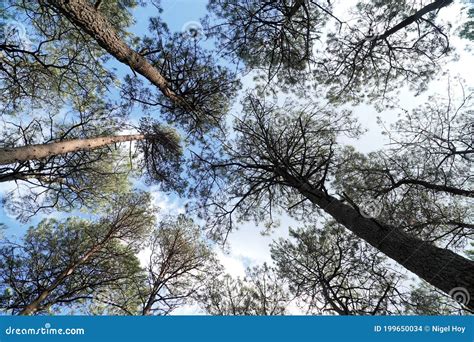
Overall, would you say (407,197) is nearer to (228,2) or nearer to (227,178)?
(227,178)

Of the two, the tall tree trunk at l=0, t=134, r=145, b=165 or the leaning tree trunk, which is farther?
the tall tree trunk at l=0, t=134, r=145, b=165

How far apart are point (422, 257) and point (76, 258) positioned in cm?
643

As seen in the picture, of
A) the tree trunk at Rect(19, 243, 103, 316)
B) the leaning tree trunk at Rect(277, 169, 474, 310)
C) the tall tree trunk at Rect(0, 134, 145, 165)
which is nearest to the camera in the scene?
the leaning tree trunk at Rect(277, 169, 474, 310)

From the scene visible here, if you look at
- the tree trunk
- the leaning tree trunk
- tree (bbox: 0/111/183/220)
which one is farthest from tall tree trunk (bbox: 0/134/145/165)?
the leaning tree trunk

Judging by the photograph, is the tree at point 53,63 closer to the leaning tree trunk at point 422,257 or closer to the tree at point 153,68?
the tree at point 153,68

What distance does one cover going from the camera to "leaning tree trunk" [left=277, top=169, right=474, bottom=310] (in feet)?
6.55

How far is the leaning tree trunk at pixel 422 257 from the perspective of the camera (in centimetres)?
200

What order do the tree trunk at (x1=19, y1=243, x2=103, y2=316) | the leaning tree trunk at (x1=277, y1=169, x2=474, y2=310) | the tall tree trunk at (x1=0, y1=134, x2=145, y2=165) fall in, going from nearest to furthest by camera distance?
the leaning tree trunk at (x1=277, y1=169, x2=474, y2=310)
the tall tree trunk at (x1=0, y1=134, x2=145, y2=165)
the tree trunk at (x1=19, y1=243, x2=103, y2=316)

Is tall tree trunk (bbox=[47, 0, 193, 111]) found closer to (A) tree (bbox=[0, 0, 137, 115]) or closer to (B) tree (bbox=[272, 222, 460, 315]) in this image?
(A) tree (bbox=[0, 0, 137, 115])

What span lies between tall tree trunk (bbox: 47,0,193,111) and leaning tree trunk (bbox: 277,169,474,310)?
11.6 ft

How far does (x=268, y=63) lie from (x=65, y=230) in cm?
617

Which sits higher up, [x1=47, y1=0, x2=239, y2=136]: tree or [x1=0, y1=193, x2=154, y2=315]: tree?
[x1=47, y1=0, x2=239, y2=136]: tree

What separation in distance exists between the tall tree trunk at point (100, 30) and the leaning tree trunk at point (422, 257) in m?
3.52

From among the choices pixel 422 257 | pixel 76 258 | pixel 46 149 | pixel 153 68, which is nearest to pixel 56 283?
pixel 76 258
